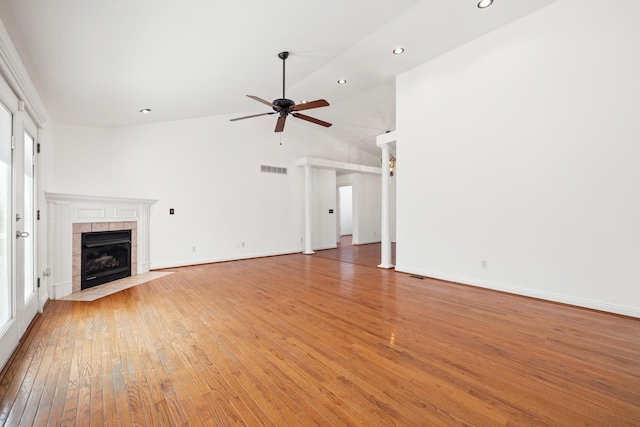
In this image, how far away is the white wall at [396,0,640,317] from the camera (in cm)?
299

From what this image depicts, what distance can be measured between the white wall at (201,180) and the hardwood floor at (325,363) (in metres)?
2.37

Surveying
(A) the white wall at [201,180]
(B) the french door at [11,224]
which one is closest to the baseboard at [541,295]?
(A) the white wall at [201,180]

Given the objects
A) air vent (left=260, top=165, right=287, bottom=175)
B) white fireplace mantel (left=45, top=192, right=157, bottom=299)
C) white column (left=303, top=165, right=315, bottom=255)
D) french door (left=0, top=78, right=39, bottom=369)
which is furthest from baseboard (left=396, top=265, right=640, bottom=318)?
white fireplace mantel (left=45, top=192, right=157, bottom=299)

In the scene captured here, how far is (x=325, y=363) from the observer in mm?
2074

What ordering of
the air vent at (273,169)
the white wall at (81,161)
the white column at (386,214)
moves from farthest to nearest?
1. the air vent at (273,169)
2. the white column at (386,214)
3. the white wall at (81,161)

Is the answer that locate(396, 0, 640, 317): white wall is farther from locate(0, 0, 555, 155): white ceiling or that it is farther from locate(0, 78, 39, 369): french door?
locate(0, 78, 39, 369): french door

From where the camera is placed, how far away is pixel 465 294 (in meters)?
3.77

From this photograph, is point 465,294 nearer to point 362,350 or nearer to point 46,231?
point 362,350

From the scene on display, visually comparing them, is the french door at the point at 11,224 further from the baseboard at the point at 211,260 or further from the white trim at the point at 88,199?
the baseboard at the point at 211,260

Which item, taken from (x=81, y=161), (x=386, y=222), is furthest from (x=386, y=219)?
(x=81, y=161)

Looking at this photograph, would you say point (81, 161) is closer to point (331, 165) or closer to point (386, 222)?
point (331, 165)

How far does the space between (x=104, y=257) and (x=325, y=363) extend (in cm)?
436

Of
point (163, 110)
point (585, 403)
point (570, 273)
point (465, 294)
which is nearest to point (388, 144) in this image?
point (465, 294)

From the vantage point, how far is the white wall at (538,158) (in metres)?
2.99
